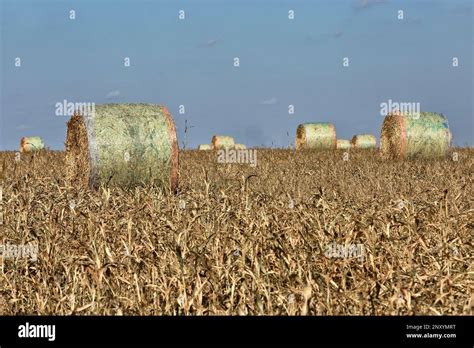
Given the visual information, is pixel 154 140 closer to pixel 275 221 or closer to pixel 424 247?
pixel 275 221

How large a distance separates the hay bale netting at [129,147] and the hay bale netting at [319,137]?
57.7ft

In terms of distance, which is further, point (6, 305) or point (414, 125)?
point (414, 125)

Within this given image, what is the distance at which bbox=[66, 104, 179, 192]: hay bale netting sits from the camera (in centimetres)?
1098

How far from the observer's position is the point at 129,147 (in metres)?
11.0

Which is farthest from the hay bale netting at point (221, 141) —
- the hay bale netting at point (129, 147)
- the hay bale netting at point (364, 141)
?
the hay bale netting at point (129, 147)

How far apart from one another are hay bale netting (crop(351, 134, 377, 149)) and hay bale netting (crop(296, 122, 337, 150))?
23.6ft

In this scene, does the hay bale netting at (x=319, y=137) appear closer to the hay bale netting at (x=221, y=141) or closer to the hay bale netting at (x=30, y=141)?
the hay bale netting at (x=221, y=141)

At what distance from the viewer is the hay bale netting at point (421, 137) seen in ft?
64.4

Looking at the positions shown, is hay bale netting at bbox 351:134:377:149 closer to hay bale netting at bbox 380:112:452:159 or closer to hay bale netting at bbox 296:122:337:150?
hay bale netting at bbox 296:122:337:150

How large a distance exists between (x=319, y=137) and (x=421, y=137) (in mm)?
9030

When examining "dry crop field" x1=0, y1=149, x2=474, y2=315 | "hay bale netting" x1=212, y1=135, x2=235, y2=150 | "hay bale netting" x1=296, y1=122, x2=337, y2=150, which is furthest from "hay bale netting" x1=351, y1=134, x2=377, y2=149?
"dry crop field" x1=0, y1=149, x2=474, y2=315
